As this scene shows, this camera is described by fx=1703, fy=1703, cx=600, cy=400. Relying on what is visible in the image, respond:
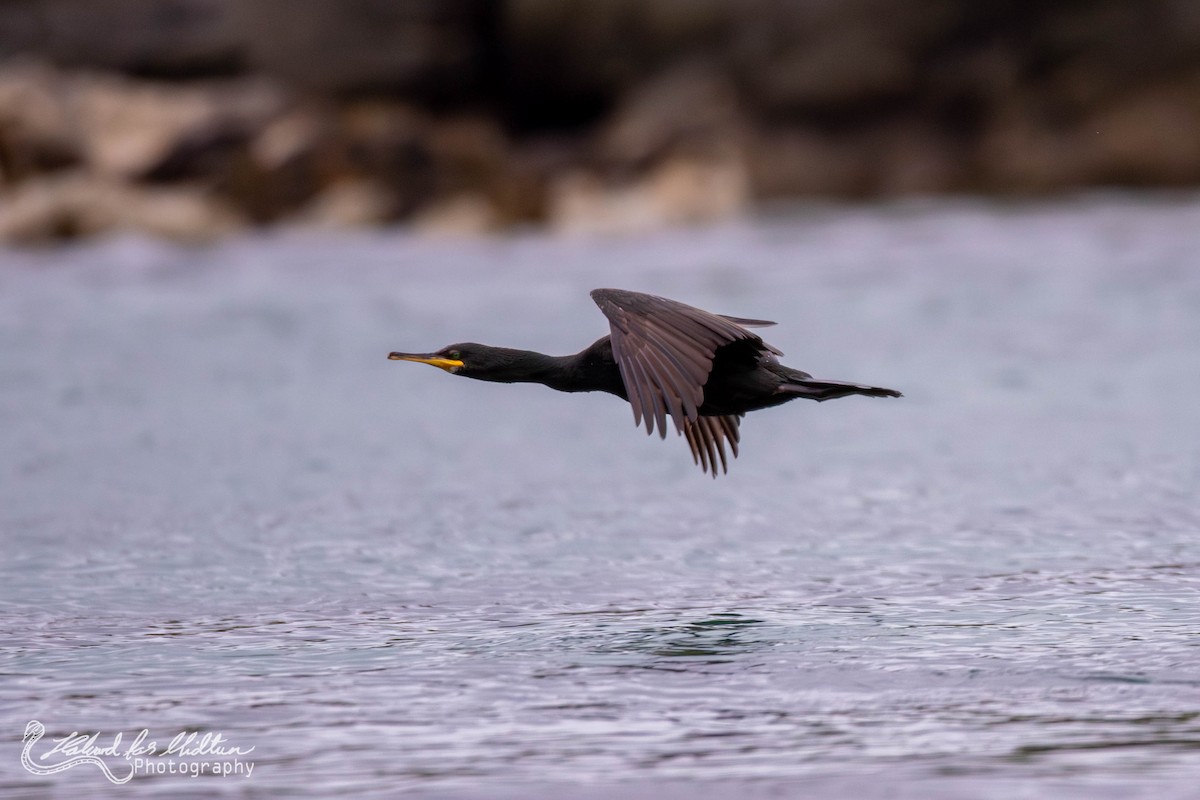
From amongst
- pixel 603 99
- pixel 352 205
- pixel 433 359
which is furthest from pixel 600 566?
pixel 603 99

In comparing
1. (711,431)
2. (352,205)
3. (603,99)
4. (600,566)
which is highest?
(603,99)

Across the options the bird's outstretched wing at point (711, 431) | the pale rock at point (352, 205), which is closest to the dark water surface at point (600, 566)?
the bird's outstretched wing at point (711, 431)

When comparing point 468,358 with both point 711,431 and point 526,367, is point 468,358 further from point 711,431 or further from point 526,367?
point 711,431

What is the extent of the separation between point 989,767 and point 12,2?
29.4 meters

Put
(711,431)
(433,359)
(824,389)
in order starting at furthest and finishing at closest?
(711,431) < (433,359) < (824,389)

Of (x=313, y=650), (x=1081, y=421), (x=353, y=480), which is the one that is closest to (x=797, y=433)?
(x=1081, y=421)

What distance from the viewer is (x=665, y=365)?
642 centimetres

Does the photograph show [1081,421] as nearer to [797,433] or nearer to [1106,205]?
[797,433]

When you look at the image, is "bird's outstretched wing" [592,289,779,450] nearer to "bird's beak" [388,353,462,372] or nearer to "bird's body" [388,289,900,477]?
"bird's body" [388,289,900,477]

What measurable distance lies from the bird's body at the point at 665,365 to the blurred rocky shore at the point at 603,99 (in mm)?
20809

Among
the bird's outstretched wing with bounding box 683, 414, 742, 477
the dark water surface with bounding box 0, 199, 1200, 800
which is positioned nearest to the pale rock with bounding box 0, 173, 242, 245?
the dark water surface with bounding box 0, 199, 1200, 800

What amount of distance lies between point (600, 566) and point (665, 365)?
5.27 feet

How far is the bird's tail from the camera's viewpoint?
679 centimetres

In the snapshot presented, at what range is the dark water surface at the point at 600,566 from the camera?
5.08 meters
